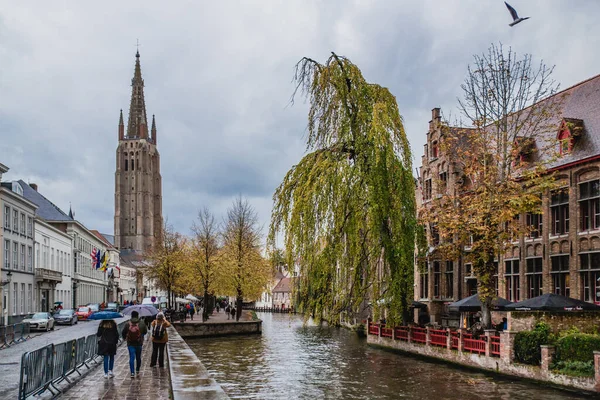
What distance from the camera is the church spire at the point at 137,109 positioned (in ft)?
529

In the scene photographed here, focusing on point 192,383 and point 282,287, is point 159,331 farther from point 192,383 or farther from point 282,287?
point 282,287

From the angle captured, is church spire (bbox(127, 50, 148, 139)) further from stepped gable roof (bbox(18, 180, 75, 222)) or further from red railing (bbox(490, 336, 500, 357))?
red railing (bbox(490, 336, 500, 357))

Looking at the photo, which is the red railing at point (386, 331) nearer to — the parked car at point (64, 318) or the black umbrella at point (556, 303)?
the black umbrella at point (556, 303)

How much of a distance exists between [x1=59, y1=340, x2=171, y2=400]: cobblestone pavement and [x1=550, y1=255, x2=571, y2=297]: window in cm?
2079

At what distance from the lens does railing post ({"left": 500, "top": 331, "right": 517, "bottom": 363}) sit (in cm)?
2430

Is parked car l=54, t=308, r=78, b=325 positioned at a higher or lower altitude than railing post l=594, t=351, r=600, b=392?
lower

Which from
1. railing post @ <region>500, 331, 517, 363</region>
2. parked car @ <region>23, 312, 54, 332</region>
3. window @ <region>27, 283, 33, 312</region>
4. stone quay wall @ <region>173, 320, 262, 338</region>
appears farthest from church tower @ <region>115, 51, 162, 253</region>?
railing post @ <region>500, 331, 517, 363</region>

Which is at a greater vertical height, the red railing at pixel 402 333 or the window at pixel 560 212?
the window at pixel 560 212

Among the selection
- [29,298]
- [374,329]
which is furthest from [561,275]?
[29,298]

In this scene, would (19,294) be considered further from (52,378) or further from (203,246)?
(52,378)

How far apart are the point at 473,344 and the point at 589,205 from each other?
363 inches

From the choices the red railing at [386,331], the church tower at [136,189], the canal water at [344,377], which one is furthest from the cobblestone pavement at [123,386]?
the church tower at [136,189]

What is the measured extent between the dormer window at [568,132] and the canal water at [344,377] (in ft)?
40.3

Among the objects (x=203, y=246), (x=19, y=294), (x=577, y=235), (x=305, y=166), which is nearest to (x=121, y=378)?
(x=305, y=166)
